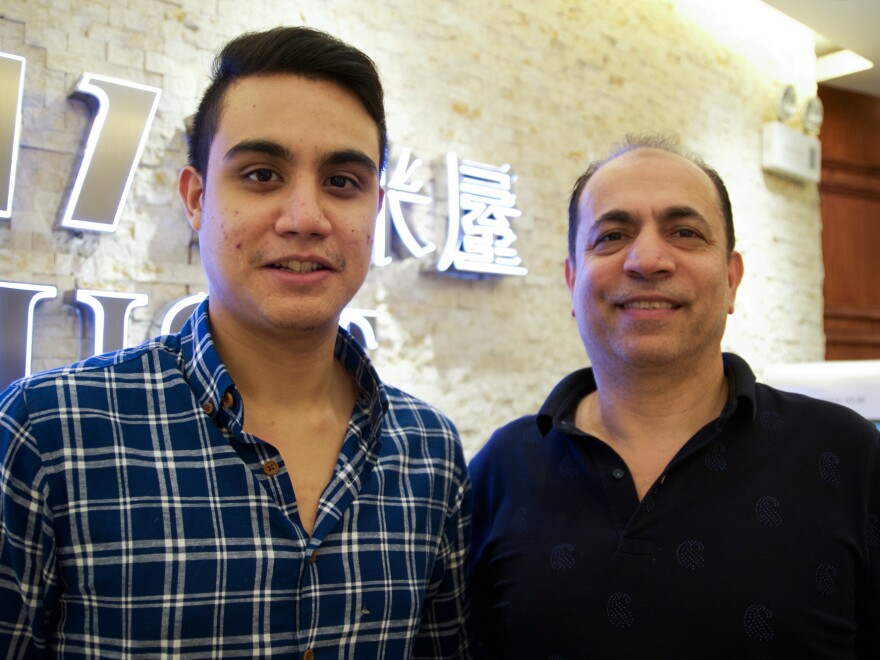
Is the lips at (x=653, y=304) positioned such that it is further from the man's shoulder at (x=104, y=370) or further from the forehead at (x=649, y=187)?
the man's shoulder at (x=104, y=370)

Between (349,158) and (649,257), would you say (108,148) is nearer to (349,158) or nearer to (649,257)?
(349,158)

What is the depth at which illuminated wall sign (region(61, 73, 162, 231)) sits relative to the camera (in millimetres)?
3123

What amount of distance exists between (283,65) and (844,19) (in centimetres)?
572

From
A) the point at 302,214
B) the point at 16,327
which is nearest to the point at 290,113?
the point at 302,214

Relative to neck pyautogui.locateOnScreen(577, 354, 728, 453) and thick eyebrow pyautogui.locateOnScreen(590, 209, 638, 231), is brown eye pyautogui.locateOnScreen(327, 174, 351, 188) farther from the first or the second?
neck pyautogui.locateOnScreen(577, 354, 728, 453)

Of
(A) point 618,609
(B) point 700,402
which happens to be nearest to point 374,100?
(B) point 700,402

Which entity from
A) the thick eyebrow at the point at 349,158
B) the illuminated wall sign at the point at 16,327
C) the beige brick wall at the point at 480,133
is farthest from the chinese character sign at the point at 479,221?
the thick eyebrow at the point at 349,158

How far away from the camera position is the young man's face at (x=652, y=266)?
168 centimetres

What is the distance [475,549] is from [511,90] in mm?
3724

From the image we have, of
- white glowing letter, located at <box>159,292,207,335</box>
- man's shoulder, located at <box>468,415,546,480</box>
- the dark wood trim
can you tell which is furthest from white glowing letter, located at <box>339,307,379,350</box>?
the dark wood trim

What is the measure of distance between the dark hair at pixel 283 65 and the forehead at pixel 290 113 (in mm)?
16

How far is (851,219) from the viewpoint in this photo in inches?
290

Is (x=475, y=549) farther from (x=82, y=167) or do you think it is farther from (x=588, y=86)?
(x=588, y=86)

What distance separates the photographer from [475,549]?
1.76m
